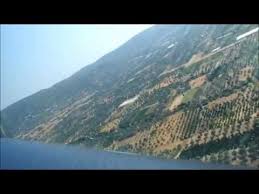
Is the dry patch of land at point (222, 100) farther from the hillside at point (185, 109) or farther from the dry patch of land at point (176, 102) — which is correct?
the dry patch of land at point (176, 102)

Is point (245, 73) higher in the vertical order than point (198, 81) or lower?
higher

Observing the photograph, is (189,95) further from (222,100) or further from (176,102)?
(222,100)

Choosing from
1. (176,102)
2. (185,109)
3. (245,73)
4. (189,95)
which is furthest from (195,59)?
(185,109)

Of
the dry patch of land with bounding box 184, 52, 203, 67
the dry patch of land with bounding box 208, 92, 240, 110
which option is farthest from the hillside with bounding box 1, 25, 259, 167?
the dry patch of land with bounding box 184, 52, 203, 67

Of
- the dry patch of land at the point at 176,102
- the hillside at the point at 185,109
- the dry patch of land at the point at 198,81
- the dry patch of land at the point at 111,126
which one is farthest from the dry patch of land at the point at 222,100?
the dry patch of land at the point at 111,126

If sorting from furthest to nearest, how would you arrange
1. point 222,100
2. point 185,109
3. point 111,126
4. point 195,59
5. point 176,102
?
point 195,59 < point 111,126 < point 176,102 < point 185,109 < point 222,100
